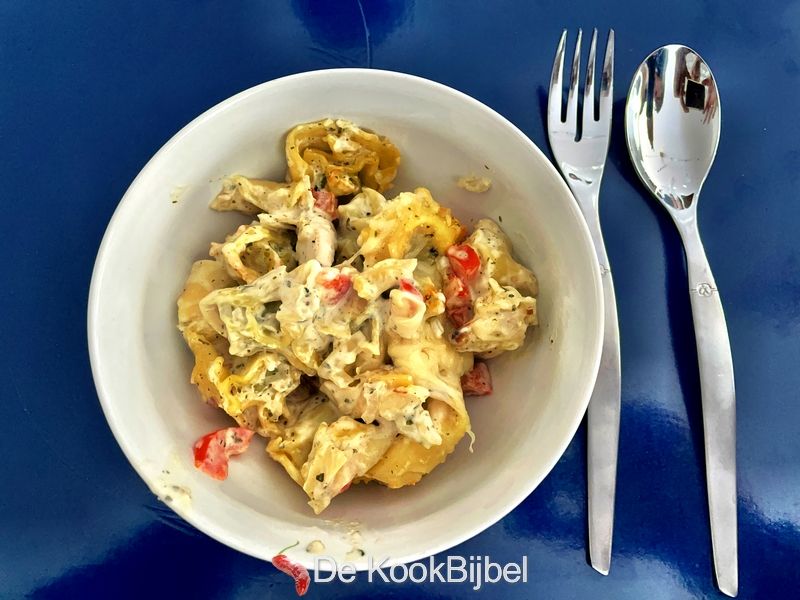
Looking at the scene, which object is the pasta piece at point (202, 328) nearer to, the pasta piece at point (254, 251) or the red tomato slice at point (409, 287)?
the pasta piece at point (254, 251)

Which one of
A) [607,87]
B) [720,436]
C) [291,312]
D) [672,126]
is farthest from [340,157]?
[720,436]

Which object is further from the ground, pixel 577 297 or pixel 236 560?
pixel 577 297

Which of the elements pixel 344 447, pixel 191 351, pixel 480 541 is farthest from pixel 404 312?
pixel 480 541

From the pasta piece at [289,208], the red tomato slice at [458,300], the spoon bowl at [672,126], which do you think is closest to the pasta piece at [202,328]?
the pasta piece at [289,208]

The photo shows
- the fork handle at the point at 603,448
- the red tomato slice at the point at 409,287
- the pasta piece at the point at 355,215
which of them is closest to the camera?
the red tomato slice at the point at 409,287

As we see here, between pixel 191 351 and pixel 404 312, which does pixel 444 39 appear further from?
pixel 191 351

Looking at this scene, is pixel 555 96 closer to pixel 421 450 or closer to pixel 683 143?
pixel 683 143
